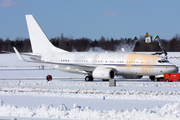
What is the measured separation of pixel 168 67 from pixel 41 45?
19.5 metres

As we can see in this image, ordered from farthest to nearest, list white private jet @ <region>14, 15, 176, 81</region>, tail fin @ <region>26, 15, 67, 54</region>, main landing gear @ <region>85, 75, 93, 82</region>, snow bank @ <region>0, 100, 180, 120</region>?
tail fin @ <region>26, 15, 67, 54</region>
main landing gear @ <region>85, 75, 93, 82</region>
white private jet @ <region>14, 15, 176, 81</region>
snow bank @ <region>0, 100, 180, 120</region>

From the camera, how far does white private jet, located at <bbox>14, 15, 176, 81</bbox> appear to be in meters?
35.4

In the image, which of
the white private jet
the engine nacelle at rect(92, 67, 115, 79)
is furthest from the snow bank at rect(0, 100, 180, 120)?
the white private jet

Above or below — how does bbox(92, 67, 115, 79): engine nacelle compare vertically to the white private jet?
below

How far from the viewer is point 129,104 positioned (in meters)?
17.1

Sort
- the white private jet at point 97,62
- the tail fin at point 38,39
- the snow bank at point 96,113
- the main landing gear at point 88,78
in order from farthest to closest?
1. the tail fin at point 38,39
2. the main landing gear at point 88,78
3. the white private jet at point 97,62
4. the snow bank at point 96,113

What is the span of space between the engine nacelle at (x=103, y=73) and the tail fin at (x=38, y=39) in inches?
358

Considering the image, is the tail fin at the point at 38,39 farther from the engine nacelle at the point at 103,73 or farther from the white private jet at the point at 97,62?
the engine nacelle at the point at 103,73

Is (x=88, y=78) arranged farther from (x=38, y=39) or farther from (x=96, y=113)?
(x=96, y=113)

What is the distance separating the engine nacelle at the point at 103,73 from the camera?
3544 cm

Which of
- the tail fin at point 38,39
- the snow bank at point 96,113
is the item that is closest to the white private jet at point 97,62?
the tail fin at point 38,39

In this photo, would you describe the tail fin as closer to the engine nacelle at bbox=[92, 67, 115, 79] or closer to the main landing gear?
the main landing gear

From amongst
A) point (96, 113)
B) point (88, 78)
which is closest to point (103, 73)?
point (88, 78)

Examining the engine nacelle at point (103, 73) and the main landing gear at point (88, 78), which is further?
the main landing gear at point (88, 78)
